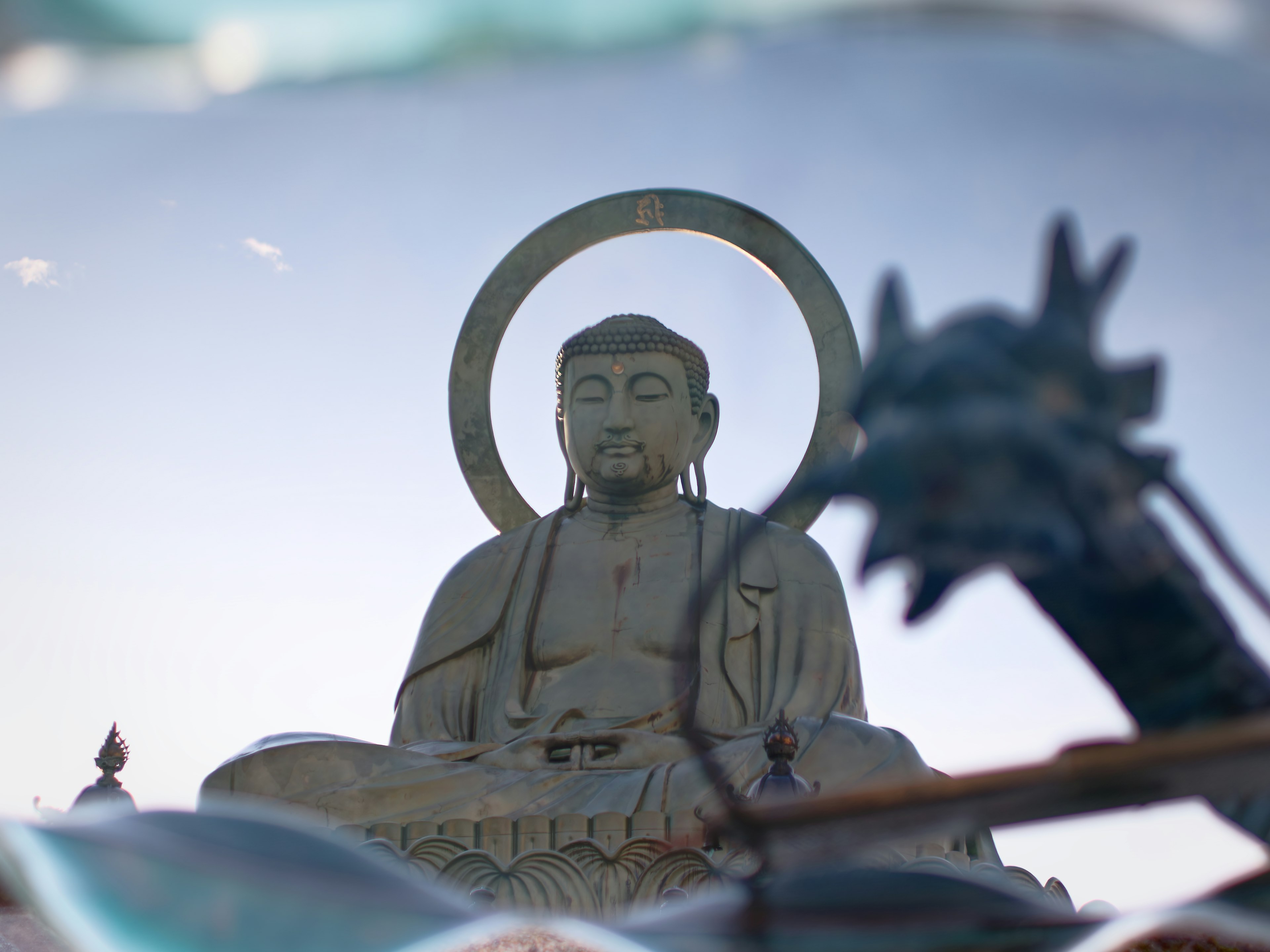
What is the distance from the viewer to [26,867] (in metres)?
1.00

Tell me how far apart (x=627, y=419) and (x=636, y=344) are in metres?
0.40

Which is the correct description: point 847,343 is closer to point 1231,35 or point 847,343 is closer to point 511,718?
point 511,718

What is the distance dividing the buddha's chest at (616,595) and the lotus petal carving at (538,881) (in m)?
1.65

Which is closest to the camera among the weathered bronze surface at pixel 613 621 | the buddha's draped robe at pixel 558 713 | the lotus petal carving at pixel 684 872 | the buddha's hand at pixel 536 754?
the lotus petal carving at pixel 684 872

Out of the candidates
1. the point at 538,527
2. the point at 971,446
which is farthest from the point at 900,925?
the point at 538,527

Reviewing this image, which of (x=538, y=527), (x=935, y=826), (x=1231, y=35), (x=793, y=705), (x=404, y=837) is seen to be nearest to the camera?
(x=1231, y=35)

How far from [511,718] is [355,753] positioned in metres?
0.92

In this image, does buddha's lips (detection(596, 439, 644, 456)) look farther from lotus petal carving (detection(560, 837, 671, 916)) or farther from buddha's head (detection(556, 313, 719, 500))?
lotus petal carving (detection(560, 837, 671, 916))

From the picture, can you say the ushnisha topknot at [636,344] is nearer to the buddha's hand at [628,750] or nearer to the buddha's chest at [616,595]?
the buddha's chest at [616,595]

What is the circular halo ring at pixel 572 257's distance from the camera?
6.31 meters

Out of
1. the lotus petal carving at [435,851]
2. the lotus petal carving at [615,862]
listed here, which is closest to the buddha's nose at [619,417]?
the lotus petal carving at [435,851]

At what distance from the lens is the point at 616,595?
5785mm

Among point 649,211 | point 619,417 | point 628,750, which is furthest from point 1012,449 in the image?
point 649,211

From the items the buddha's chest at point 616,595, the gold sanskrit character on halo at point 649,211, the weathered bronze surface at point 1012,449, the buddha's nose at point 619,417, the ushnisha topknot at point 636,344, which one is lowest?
the weathered bronze surface at point 1012,449
